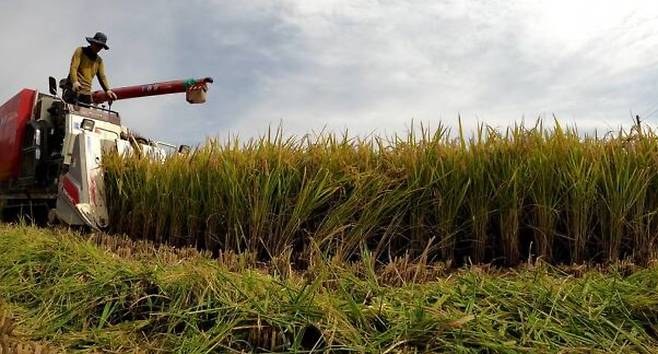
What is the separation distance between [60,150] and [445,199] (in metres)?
4.36

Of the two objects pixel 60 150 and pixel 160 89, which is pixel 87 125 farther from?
pixel 160 89

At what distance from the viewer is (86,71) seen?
6.33 meters

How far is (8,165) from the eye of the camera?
6066 mm

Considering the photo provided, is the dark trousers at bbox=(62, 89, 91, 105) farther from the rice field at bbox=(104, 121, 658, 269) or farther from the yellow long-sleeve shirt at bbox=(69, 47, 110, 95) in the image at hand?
the rice field at bbox=(104, 121, 658, 269)

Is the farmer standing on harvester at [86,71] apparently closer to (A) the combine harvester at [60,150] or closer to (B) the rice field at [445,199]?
A: (A) the combine harvester at [60,150]

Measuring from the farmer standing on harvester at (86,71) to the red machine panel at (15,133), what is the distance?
0.40 metres

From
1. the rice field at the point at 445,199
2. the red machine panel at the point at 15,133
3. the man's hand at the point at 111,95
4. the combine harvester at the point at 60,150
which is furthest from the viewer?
the man's hand at the point at 111,95

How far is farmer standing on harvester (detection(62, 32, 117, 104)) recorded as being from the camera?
6109 mm

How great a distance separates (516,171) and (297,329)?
5.64 feet

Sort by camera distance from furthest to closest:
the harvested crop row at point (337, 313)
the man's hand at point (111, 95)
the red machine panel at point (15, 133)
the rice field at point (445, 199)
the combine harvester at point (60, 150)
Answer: the man's hand at point (111, 95) → the red machine panel at point (15, 133) → the combine harvester at point (60, 150) → the rice field at point (445, 199) → the harvested crop row at point (337, 313)

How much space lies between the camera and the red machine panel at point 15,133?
5.97 metres

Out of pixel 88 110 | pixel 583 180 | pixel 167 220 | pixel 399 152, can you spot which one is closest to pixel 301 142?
pixel 399 152

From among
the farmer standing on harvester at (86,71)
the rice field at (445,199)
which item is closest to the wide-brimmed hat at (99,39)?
the farmer standing on harvester at (86,71)

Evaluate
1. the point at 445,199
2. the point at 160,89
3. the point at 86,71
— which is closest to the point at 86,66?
the point at 86,71
